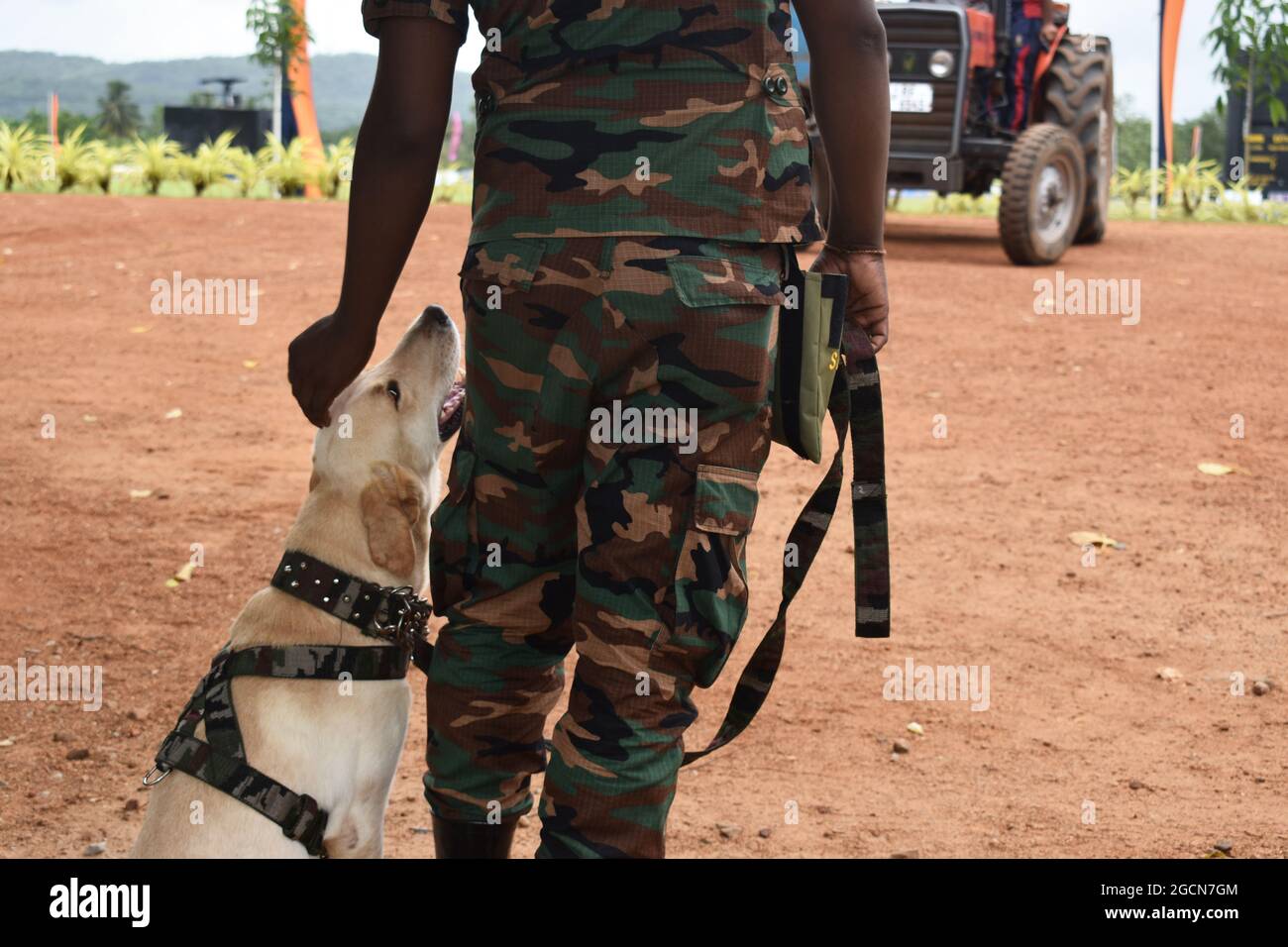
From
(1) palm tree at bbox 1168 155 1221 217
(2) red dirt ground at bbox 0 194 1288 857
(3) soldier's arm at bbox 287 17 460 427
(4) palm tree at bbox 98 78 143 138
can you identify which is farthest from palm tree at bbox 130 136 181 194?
(4) palm tree at bbox 98 78 143 138

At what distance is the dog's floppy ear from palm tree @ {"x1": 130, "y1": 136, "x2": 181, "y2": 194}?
13.6 meters

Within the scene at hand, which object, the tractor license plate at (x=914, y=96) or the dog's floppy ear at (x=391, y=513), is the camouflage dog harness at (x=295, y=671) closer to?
the dog's floppy ear at (x=391, y=513)

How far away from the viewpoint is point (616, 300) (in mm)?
1919

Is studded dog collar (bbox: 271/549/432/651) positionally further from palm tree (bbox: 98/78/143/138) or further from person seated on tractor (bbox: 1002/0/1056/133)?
palm tree (bbox: 98/78/143/138)

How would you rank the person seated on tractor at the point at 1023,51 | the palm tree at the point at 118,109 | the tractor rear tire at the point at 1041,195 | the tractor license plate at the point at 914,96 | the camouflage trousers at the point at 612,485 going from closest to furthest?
the camouflage trousers at the point at 612,485 < the tractor rear tire at the point at 1041,195 < the tractor license plate at the point at 914,96 < the person seated on tractor at the point at 1023,51 < the palm tree at the point at 118,109

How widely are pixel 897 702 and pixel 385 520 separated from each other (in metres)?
2.13

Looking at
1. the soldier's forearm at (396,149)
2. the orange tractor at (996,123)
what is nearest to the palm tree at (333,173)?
the orange tractor at (996,123)

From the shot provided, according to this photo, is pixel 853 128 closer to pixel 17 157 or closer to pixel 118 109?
pixel 17 157

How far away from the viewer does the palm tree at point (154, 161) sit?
48.4 ft

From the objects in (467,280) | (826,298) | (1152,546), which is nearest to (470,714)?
(467,280)

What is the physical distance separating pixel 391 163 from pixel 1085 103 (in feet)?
36.0

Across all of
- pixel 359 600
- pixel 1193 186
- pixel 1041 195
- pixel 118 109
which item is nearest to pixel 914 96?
pixel 1041 195

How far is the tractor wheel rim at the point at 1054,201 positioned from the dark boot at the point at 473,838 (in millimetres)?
9457

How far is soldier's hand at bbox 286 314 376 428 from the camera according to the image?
217 centimetres
